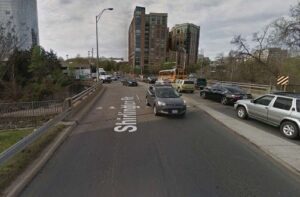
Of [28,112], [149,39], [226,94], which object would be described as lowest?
[28,112]

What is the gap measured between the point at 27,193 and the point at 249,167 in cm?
496

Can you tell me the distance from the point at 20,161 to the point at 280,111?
9183 millimetres

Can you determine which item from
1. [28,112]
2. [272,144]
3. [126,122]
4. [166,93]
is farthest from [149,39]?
[272,144]

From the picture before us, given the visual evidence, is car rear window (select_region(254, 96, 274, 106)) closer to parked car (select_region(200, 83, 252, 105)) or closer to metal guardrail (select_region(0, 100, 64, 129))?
parked car (select_region(200, 83, 252, 105))

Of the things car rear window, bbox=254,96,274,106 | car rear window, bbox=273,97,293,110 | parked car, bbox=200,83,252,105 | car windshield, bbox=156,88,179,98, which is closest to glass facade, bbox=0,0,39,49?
car windshield, bbox=156,88,179,98

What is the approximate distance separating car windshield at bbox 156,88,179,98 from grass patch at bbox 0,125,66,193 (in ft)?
21.8

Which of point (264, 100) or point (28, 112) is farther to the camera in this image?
point (28, 112)

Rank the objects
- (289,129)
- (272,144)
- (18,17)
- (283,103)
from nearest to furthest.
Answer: (272,144), (289,129), (283,103), (18,17)

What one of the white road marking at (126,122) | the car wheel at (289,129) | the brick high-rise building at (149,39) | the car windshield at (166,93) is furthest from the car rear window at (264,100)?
the brick high-rise building at (149,39)

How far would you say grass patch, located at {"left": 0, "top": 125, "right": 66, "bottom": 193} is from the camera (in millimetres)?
4656

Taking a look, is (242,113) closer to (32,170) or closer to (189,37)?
(32,170)

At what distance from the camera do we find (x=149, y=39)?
363ft

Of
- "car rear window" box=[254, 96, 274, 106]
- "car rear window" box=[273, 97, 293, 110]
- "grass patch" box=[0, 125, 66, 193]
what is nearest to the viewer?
"grass patch" box=[0, 125, 66, 193]

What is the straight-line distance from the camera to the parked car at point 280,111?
8508mm
